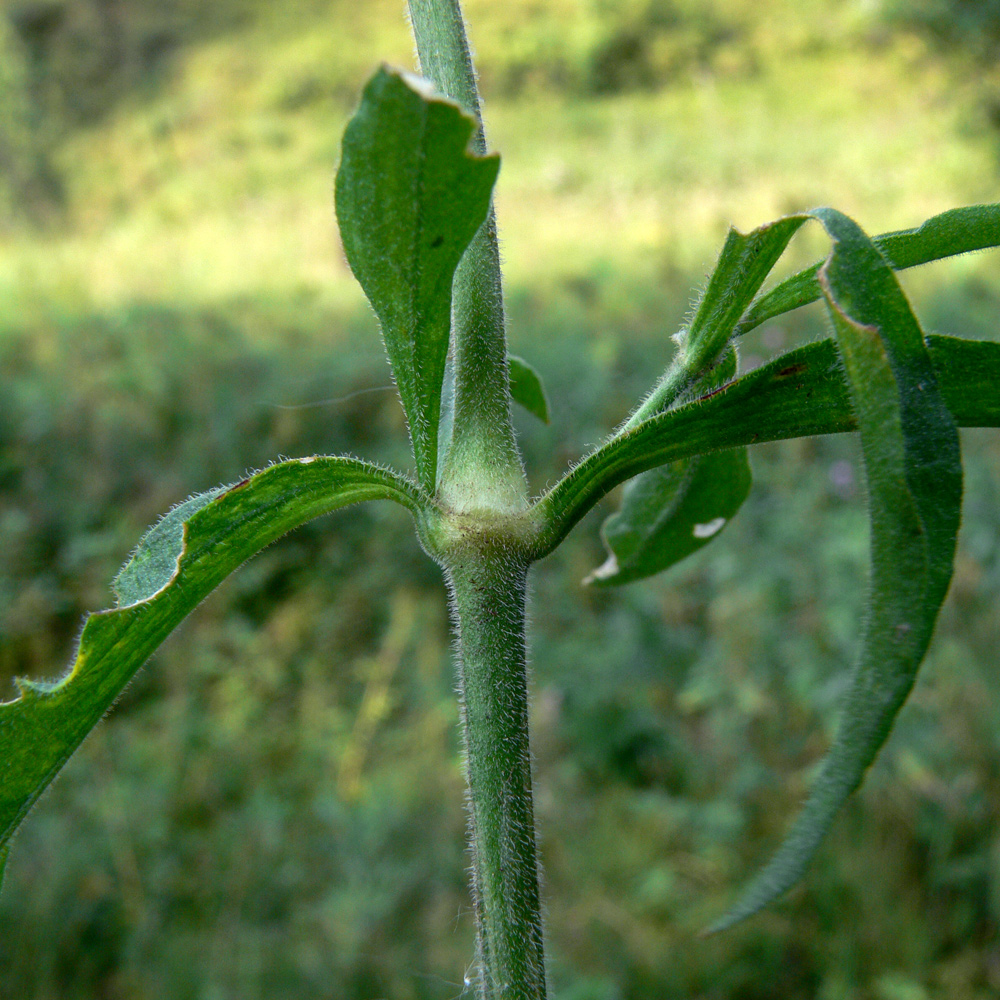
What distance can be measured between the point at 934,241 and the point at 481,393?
8.8 inches

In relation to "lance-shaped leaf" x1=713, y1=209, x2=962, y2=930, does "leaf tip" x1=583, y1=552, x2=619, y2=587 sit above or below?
above

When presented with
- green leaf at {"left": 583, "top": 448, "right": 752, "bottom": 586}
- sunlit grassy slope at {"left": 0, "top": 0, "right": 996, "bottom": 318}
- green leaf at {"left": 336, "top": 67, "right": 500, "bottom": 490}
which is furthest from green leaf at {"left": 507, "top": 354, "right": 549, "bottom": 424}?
sunlit grassy slope at {"left": 0, "top": 0, "right": 996, "bottom": 318}

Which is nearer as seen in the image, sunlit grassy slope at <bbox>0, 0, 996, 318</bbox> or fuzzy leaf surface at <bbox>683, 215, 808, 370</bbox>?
fuzzy leaf surface at <bbox>683, 215, 808, 370</bbox>

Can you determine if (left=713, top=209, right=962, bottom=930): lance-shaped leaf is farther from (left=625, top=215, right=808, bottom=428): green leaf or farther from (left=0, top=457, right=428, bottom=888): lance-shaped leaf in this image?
(left=0, top=457, right=428, bottom=888): lance-shaped leaf

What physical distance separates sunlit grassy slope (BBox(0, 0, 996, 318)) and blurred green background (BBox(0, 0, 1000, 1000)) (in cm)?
12

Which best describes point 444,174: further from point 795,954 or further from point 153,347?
point 153,347

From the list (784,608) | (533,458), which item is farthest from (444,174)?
(533,458)

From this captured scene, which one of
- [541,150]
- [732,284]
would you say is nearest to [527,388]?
[732,284]

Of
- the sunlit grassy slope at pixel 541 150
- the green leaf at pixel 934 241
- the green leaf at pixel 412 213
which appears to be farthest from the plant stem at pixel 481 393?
the sunlit grassy slope at pixel 541 150

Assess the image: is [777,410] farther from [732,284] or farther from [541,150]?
[541,150]

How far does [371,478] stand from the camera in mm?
458

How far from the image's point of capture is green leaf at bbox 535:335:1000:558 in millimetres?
393

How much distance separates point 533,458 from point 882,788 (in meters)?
2.09

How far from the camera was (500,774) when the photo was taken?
1.42ft
